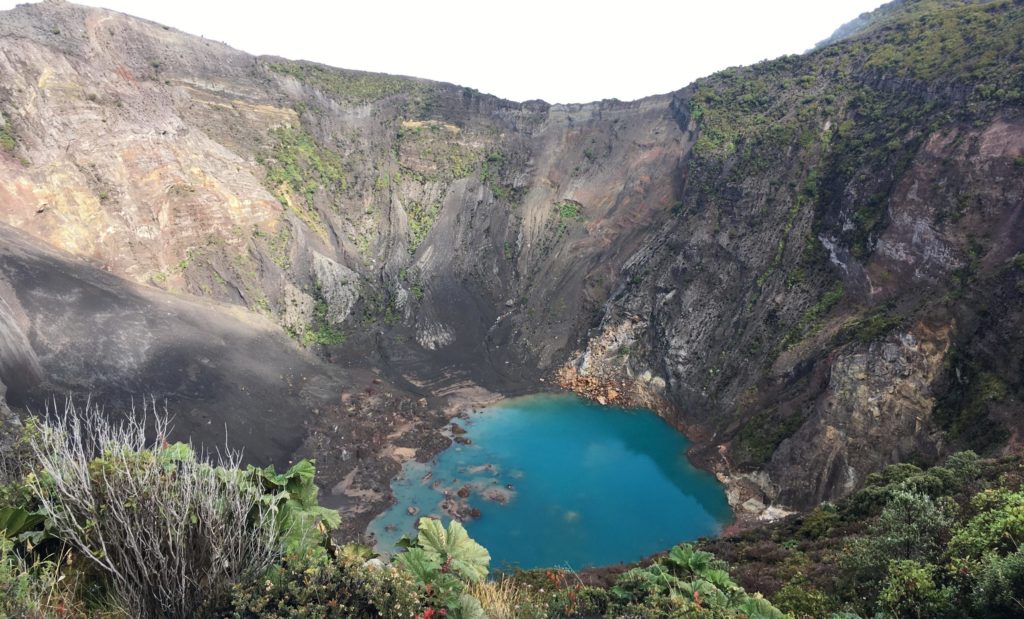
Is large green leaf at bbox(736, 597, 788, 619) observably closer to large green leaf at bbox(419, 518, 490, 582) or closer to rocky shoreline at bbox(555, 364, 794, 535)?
large green leaf at bbox(419, 518, 490, 582)

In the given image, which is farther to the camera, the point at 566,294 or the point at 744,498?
the point at 566,294

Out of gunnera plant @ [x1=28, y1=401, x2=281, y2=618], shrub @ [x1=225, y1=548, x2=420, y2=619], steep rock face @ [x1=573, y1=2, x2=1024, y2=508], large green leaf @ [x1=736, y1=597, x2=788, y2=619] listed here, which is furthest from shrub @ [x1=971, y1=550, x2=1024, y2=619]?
steep rock face @ [x1=573, y1=2, x2=1024, y2=508]

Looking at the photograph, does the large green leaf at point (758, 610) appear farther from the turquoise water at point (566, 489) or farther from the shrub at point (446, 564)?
the turquoise water at point (566, 489)

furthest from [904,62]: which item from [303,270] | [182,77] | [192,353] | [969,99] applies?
[182,77]

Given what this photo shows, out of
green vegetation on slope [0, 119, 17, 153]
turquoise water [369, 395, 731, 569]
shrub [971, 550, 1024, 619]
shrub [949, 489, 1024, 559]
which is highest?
green vegetation on slope [0, 119, 17, 153]

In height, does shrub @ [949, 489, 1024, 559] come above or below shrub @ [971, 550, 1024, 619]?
above

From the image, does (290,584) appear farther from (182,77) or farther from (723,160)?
(182,77)

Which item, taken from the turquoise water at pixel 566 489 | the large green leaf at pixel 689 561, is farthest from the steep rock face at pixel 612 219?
the large green leaf at pixel 689 561
